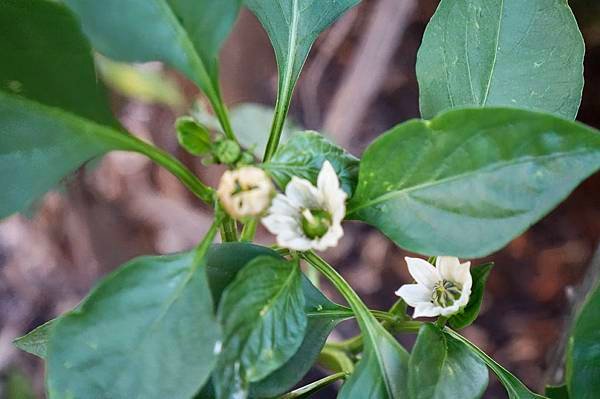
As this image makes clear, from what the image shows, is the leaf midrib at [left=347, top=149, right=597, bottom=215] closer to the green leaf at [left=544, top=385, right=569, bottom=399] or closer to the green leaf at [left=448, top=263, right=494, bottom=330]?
the green leaf at [left=448, top=263, right=494, bottom=330]

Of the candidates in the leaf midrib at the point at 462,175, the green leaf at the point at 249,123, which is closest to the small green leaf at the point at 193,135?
the leaf midrib at the point at 462,175

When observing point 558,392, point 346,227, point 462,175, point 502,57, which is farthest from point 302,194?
point 346,227

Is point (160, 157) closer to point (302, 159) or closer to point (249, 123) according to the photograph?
point (302, 159)

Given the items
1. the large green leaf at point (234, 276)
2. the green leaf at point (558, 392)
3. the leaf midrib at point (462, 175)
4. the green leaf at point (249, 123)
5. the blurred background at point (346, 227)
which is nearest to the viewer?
the leaf midrib at point (462, 175)

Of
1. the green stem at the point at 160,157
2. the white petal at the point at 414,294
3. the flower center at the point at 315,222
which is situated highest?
the green stem at the point at 160,157

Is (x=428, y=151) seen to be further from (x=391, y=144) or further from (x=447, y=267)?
(x=447, y=267)

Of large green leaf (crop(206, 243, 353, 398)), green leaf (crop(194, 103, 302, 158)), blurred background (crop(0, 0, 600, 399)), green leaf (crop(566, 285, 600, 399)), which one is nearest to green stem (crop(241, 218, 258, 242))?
large green leaf (crop(206, 243, 353, 398))

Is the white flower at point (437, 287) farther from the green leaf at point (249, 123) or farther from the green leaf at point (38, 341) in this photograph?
the green leaf at point (249, 123)
